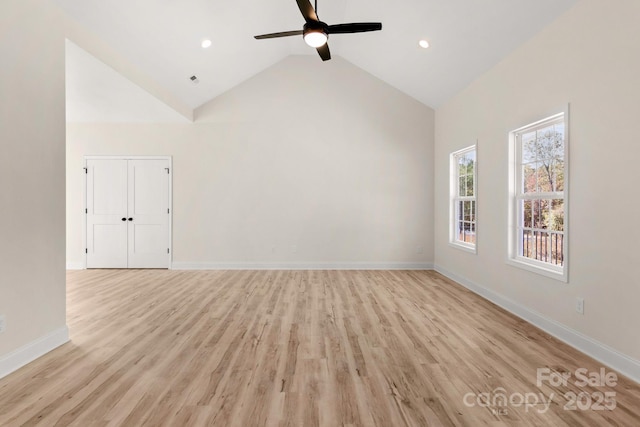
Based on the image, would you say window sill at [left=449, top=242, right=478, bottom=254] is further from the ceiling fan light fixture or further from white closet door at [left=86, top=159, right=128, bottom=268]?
white closet door at [left=86, top=159, right=128, bottom=268]

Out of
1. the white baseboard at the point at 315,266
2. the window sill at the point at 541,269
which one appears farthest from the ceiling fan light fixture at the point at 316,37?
the white baseboard at the point at 315,266

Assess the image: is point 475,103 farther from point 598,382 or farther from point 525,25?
point 598,382

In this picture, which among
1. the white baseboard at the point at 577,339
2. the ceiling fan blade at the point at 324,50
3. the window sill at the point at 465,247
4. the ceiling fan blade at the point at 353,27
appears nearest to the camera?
the white baseboard at the point at 577,339

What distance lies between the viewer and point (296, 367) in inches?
94.6

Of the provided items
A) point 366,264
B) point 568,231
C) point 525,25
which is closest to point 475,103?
point 525,25

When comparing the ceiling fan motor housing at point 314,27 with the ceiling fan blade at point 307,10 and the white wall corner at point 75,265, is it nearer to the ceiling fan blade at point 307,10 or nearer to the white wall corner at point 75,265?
the ceiling fan blade at point 307,10

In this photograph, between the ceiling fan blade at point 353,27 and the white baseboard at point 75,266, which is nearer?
the ceiling fan blade at point 353,27

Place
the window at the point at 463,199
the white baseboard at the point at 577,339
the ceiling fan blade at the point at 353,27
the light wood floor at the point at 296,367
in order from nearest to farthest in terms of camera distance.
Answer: the light wood floor at the point at 296,367 → the white baseboard at the point at 577,339 → the ceiling fan blade at the point at 353,27 → the window at the point at 463,199

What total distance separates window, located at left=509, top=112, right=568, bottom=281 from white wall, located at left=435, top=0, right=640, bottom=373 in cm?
10

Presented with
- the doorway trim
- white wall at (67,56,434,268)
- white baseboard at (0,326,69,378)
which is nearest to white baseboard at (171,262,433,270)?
white wall at (67,56,434,268)

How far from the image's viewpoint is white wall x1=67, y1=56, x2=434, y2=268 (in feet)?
20.4

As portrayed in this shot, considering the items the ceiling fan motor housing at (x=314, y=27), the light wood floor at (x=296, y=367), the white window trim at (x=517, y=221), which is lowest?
the light wood floor at (x=296, y=367)

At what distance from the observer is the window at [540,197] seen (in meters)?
3.14

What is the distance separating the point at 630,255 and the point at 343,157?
452cm
